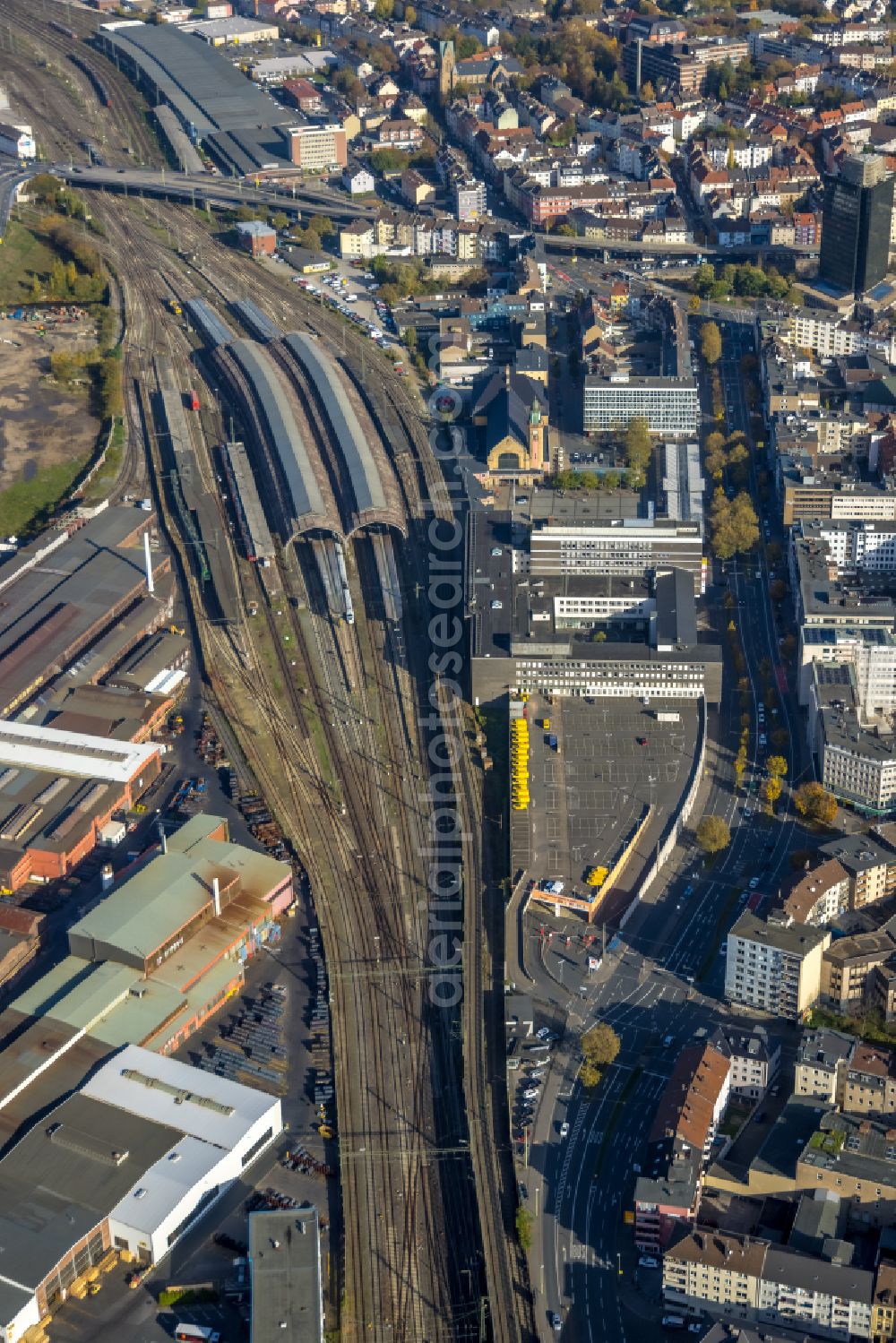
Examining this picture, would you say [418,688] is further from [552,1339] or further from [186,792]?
[552,1339]

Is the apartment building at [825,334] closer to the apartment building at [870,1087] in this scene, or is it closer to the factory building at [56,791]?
the factory building at [56,791]

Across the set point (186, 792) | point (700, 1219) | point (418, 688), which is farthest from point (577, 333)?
point (700, 1219)

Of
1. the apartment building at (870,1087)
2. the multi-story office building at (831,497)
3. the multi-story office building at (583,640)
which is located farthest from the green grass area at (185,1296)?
Result: the multi-story office building at (831,497)

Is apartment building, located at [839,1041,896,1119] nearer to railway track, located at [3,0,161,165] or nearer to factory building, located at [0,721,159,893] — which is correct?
factory building, located at [0,721,159,893]

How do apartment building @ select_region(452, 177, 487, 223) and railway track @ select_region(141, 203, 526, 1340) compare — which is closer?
railway track @ select_region(141, 203, 526, 1340)

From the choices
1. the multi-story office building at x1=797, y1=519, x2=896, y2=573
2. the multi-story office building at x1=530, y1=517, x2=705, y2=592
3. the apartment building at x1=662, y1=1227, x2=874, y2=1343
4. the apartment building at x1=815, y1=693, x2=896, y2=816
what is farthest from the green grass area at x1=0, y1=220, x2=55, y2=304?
the apartment building at x1=662, y1=1227, x2=874, y2=1343

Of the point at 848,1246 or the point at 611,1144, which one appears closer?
the point at 848,1246

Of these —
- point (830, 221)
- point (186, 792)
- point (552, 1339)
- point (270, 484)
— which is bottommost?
point (552, 1339)

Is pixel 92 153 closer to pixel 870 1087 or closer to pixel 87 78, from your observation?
pixel 87 78
